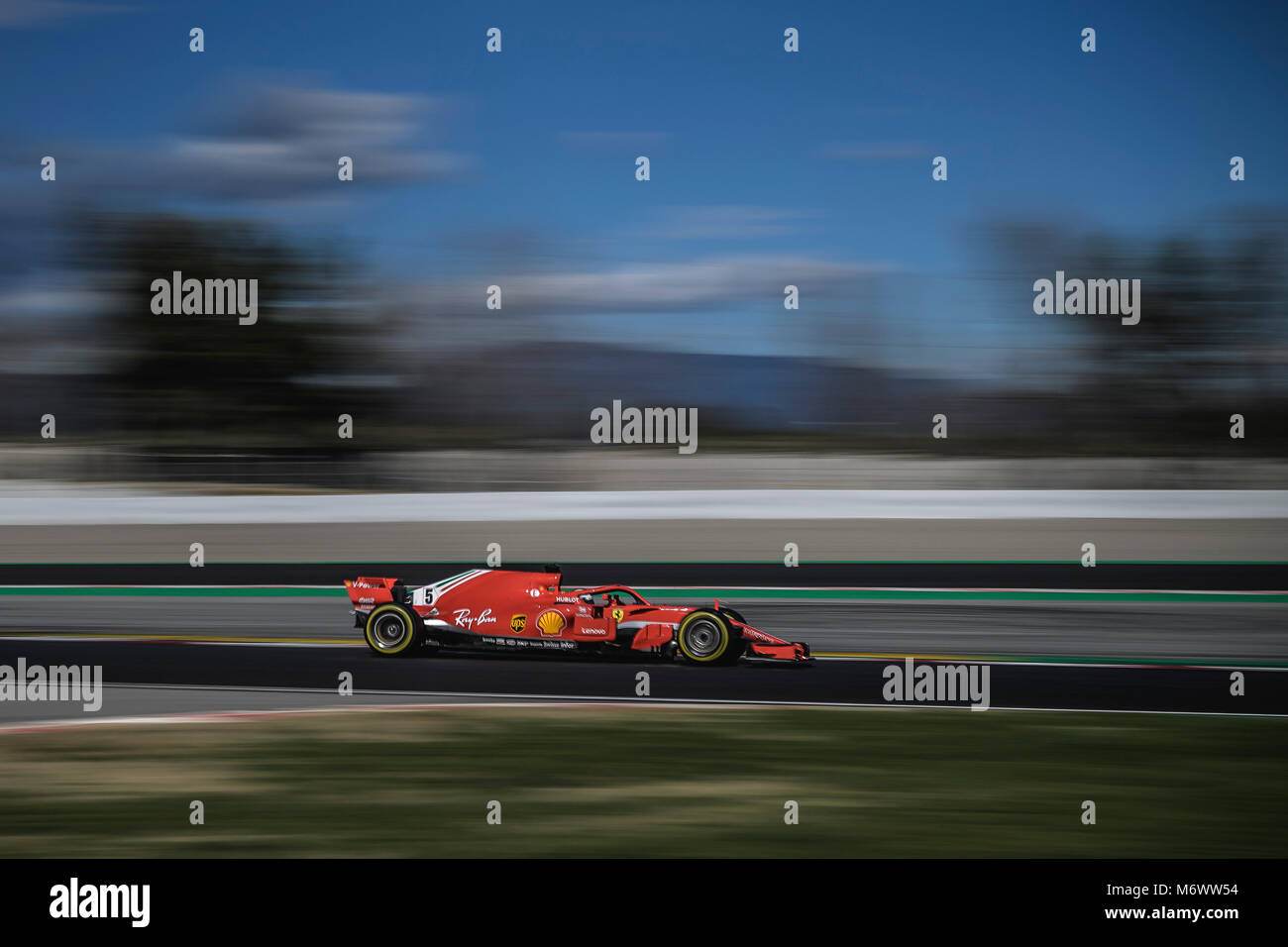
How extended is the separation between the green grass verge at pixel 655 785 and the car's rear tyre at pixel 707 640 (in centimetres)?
136

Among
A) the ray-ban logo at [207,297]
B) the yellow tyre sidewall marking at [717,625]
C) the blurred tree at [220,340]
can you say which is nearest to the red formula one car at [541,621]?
the yellow tyre sidewall marking at [717,625]

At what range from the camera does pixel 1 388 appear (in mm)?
21938

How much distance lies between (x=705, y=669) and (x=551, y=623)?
1214mm

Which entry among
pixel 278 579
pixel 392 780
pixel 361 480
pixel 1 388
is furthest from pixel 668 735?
pixel 1 388

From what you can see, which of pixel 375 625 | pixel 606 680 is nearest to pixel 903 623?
pixel 606 680

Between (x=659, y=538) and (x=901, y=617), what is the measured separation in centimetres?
551

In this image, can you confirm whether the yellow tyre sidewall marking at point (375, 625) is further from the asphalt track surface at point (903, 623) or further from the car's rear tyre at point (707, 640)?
the car's rear tyre at point (707, 640)

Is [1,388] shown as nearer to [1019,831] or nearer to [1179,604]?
[1179,604]

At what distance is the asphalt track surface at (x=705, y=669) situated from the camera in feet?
26.8

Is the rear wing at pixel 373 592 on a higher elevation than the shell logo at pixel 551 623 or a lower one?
higher

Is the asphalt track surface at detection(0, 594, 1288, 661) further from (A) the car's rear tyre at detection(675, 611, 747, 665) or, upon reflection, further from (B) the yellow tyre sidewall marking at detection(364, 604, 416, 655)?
(A) the car's rear tyre at detection(675, 611, 747, 665)

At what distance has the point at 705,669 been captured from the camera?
9.08m

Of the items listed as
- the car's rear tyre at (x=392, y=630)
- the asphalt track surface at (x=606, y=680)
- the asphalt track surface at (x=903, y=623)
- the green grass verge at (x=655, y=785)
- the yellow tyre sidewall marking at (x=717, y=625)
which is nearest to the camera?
the green grass verge at (x=655, y=785)
